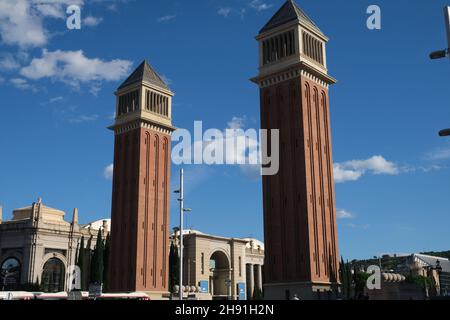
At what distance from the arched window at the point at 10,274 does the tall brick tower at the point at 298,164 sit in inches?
1574

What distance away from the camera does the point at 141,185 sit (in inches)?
2719

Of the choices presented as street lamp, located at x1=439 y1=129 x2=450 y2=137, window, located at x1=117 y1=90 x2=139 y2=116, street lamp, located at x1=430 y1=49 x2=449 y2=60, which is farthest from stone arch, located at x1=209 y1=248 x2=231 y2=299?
street lamp, located at x1=430 y1=49 x2=449 y2=60

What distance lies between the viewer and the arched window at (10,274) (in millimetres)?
74562

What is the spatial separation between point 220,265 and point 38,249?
111ft

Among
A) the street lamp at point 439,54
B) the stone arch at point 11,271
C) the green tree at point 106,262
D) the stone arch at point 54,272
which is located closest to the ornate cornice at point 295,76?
the green tree at point 106,262

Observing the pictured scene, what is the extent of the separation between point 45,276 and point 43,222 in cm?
769

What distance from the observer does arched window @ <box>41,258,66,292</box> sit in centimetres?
7669

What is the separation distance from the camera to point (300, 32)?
183 ft

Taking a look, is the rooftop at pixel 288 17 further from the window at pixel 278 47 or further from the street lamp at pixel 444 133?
the street lamp at pixel 444 133

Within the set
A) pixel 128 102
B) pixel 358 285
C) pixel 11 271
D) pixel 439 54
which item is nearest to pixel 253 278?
pixel 358 285

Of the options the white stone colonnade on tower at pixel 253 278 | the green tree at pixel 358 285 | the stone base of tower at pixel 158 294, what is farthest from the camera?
the white stone colonnade on tower at pixel 253 278
